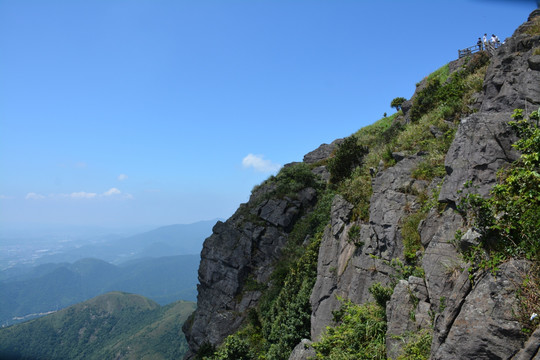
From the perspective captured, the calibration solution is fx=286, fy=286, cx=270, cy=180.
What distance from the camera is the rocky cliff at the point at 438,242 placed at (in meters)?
Result: 5.20

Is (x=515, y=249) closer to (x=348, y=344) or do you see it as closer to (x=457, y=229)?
(x=457, y=229)

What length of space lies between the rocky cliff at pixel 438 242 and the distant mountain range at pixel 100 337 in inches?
5106

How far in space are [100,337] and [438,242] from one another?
22877cm

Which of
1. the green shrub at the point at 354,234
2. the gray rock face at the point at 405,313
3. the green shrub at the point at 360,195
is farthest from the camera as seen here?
the green shrub at the point at 360,195

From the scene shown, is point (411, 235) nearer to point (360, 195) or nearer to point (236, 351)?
point (360, 195)

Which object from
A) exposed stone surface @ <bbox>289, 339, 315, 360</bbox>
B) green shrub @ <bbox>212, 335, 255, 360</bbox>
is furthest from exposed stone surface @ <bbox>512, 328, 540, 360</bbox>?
green shrub @ <bbox>212, 335, 255, 360</bbox>

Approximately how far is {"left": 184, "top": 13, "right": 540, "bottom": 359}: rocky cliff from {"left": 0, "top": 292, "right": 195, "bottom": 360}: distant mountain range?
130m

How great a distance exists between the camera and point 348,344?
9.38m

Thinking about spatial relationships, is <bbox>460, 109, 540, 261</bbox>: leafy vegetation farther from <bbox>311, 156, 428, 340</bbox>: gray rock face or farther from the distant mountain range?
the distant mountain range

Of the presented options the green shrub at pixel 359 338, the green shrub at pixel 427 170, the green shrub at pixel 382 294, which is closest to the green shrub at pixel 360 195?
the green shrub at pixel 427 170

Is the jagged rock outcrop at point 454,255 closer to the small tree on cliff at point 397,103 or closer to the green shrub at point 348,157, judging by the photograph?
the green shrub at point 348,157

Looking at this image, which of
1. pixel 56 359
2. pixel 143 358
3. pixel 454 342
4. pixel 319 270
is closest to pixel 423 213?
pixel 454 342

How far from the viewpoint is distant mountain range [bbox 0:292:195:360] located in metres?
133

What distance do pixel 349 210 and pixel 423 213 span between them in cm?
532
